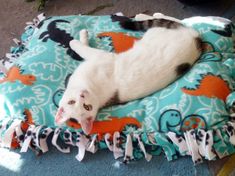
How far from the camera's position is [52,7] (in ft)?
7.54

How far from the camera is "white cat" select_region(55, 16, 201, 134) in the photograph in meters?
1.36

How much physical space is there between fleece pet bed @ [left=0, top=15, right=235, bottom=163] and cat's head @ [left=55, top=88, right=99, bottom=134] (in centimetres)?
5

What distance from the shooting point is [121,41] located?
1.66 metres

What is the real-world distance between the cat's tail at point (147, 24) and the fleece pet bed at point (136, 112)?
0.09 meters

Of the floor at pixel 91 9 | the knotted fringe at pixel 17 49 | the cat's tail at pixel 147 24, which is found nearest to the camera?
the cat's tail at pixel 147 24

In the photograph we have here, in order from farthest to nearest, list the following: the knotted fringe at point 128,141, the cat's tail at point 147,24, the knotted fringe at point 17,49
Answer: the knotted fringe at point 17,49 < the cat's tail at point 147,24 < the knotted fringe at point 128,141

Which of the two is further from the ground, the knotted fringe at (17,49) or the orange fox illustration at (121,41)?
the orange fox illustration at (121,41)

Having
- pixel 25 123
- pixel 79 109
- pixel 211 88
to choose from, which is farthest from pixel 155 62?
pixel 25 123

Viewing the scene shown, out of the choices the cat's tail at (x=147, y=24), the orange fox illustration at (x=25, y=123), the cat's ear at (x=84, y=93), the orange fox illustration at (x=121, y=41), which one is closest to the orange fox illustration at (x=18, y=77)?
the orange fox illustration at (x=25, y=123)

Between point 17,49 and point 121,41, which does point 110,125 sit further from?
point 17,49

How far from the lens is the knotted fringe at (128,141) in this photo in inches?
50.9

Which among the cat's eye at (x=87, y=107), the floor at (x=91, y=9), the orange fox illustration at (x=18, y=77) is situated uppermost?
the cat's eye at (x=87, y=107)

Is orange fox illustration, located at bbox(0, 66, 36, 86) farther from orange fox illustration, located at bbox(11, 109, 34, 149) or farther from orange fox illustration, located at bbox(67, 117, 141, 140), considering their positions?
orange fox illustration, located at bbox(67, 117, 141, 140)

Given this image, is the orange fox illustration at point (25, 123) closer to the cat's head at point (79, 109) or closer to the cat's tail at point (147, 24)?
the cat's head at point (79, 109)
